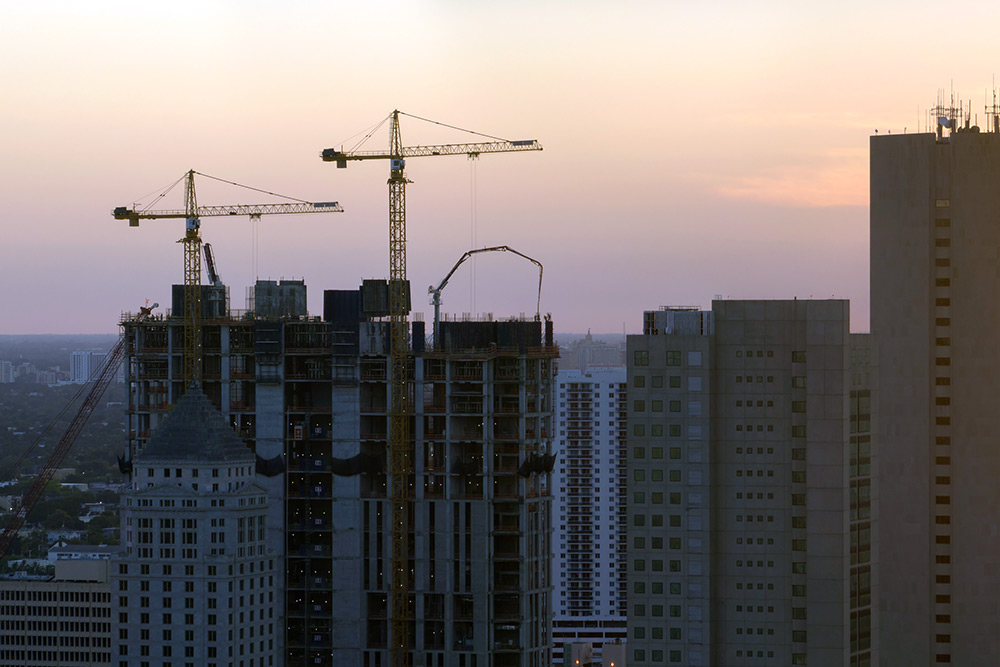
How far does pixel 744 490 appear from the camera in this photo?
19400 cm

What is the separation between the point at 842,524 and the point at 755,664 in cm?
1750

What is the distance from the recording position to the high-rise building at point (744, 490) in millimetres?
191250

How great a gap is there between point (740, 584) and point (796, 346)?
26.2m

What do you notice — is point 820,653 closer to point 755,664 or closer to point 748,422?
point 755,664

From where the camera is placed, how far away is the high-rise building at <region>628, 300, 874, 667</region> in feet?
627

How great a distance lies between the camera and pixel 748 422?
195m

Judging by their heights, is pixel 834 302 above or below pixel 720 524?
above

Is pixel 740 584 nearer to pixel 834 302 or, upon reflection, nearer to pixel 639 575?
pixel 639 575

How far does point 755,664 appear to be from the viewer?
191 meters

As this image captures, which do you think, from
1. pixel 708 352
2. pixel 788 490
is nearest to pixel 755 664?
pixel 788 490

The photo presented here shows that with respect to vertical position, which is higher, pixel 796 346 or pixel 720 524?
pixel 796 346

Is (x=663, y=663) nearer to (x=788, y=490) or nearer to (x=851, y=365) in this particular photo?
(x=788, y=490)

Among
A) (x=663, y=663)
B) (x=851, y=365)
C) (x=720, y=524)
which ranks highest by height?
(x=851, y=365)

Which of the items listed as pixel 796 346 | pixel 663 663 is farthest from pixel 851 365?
pixel 663 663
